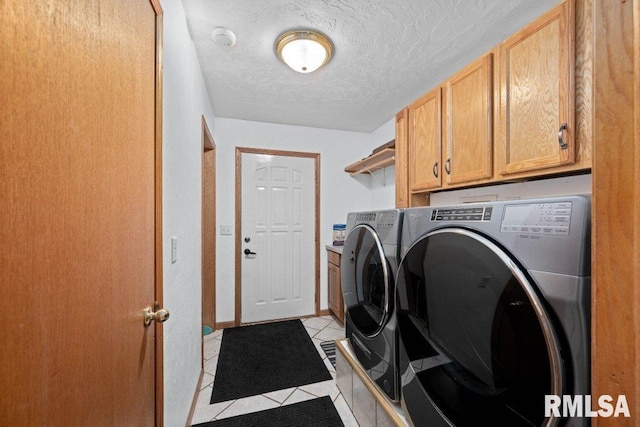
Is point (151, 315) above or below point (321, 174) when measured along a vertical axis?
below

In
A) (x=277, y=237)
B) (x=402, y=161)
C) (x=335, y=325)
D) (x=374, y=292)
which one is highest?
(x=402, y=161)

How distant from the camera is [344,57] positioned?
1.75m

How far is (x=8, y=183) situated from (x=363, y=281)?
1.43 m

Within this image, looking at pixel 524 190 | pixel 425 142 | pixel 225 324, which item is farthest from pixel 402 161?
pixel 225 324

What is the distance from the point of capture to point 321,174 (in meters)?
3.16

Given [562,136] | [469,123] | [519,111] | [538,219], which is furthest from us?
[469,123]

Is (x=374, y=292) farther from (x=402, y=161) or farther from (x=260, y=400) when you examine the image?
(x=260, y=400)

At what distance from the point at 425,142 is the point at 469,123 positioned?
343mm

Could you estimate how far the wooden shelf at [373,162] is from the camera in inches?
95.7

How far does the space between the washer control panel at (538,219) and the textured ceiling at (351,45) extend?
1.21 metres

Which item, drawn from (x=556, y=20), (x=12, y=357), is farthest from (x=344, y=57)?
(x=12, y=357)

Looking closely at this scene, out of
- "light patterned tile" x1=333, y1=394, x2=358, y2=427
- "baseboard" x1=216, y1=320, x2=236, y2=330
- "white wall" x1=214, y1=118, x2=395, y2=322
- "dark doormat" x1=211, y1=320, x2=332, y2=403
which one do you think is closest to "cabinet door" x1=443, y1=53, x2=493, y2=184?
"white wall" x1=214, y1=118, x2=395, y2=322

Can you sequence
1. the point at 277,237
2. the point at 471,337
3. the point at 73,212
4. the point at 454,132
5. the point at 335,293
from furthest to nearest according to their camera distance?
the point at 277,237 < the point at 335,293 < the point at 454,132 < the point at 471,337 < the point at 73,212

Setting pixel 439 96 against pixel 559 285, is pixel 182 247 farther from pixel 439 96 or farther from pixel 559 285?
pixel 439 96
